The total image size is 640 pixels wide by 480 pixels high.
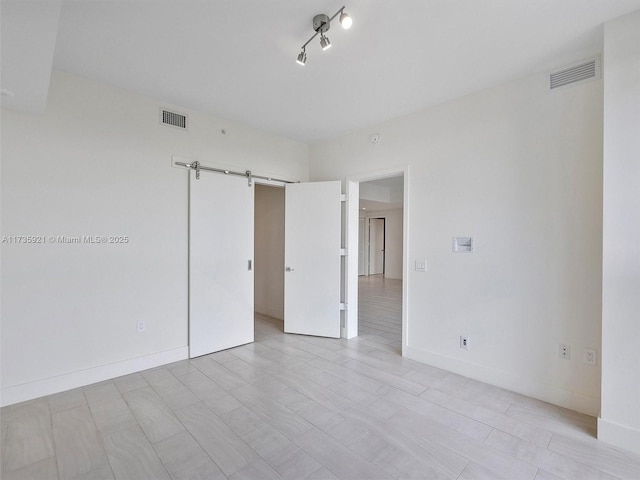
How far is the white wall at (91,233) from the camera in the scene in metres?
2.43

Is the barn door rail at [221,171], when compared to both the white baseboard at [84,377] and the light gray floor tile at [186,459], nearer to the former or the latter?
the white baseboard at [84,377]

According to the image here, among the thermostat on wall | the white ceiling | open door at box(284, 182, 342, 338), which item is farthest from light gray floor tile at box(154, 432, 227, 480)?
the thermostat on wall

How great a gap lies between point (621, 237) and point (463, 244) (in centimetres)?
120

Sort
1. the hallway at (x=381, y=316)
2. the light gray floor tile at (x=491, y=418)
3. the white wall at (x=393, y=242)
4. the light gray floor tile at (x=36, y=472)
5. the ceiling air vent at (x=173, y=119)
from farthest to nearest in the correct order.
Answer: the white wall at (x=393, y=242) < the hallway at (x=381, y=316) < the ceiling air vent at (x=173, y=119) < the light gray floor tile at (x=491, y=418) < the light gray floor tile at (x=36, y=472)

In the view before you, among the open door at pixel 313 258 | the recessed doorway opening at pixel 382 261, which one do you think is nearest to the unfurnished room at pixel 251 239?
the open door at pixel 313 258

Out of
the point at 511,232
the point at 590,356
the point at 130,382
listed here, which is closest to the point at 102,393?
the point at 130,382

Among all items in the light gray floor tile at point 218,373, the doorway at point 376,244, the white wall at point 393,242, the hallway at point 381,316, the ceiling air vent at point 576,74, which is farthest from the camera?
the doorway at point 376,244

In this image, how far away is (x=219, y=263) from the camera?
3.61m

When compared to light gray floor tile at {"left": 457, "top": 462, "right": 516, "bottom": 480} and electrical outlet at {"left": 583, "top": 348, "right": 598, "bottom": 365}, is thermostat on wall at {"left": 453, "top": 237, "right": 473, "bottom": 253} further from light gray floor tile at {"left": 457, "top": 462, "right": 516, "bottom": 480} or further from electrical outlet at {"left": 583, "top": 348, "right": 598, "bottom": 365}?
light gray floor tile at {"left": 457, "top": 462, "right": 516, "bottom": 480}

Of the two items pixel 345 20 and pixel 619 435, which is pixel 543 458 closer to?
pixel 619 435

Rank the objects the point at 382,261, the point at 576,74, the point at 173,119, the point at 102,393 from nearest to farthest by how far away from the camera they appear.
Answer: the point at 576,74, the point at 102,393, the point at 173,119, the point at 382,261

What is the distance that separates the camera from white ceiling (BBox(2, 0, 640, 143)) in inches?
74.4

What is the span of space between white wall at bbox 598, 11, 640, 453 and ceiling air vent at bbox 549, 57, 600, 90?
310 mm

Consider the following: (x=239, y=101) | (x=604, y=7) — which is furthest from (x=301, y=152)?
(x=604, y=7)
